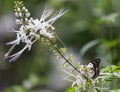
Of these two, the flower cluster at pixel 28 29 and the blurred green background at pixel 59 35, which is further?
the blurred green background at pixel 59 35

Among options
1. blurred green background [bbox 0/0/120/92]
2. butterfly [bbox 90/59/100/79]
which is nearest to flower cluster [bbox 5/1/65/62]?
butterfly [bbox 90/59/100/79]

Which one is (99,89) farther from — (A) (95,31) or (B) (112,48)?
(A) (95,31)

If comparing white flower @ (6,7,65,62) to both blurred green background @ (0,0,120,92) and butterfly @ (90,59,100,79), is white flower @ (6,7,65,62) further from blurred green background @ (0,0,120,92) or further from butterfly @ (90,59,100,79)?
blurred green background @ (0,0,120,92)

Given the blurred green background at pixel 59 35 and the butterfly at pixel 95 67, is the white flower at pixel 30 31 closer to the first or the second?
the butterfly at pixel 95 67

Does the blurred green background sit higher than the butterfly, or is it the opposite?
the blurred green background

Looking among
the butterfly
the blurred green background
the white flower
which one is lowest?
the butterfly

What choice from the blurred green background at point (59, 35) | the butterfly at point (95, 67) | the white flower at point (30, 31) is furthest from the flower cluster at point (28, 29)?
the blurred green background at point (59, 35)

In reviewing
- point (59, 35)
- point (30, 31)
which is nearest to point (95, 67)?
point (30, 31)

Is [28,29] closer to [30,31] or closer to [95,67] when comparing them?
[30,31]

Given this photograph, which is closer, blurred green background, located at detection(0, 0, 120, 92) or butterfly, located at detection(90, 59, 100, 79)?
butterfly, located at detection(90, 59, 100, 79)
